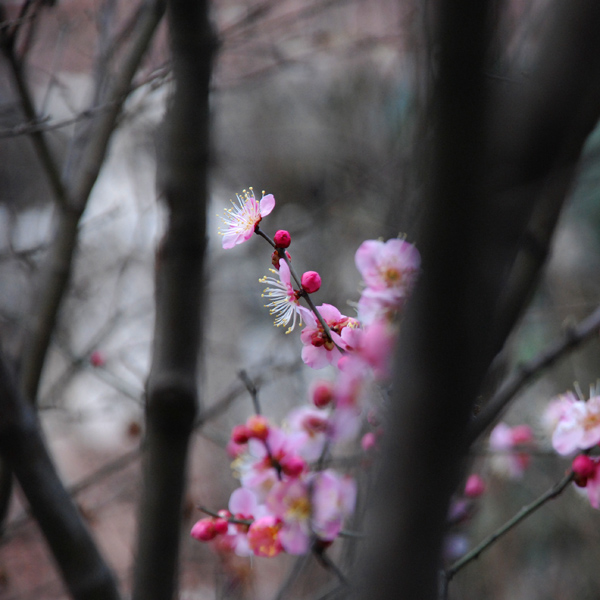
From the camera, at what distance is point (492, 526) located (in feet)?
9.95

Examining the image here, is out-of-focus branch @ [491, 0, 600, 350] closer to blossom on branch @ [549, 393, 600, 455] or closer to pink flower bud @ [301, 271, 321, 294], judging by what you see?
pink flower bud @ [301, 271, 321, 294]

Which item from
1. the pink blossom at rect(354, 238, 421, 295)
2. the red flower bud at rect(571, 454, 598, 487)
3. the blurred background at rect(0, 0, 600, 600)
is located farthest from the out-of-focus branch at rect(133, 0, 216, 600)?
the blurred background at rect(0, 0, 600, 600)

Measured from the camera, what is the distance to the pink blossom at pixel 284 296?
73 centimetres

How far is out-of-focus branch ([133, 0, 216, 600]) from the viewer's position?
80 centimetres

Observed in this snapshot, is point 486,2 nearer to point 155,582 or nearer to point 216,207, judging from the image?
point 155,582

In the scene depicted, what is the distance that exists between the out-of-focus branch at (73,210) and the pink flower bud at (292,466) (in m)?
0.59

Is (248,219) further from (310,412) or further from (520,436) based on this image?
(520,436)

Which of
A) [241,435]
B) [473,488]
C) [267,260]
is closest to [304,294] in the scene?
[241,435]

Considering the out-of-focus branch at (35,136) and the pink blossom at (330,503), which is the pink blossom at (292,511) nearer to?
the pink blossom at (330,503)

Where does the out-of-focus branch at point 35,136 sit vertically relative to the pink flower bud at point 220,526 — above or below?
above

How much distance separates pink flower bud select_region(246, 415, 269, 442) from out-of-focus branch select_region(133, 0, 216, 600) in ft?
0.28

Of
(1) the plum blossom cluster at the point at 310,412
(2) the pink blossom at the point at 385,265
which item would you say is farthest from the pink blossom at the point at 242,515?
(2) the pink blossom at the point at 385,265

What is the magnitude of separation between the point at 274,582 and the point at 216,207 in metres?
2.24

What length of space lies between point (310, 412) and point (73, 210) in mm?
675
